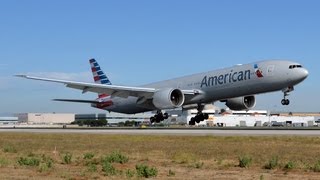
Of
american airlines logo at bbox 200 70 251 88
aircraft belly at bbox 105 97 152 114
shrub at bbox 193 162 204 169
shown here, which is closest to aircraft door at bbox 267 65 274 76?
american airlines logo at bbox 200 70 251 88

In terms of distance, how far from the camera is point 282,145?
3105cm

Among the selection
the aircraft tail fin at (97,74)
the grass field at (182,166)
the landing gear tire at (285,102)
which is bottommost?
the grass field at (182,166)

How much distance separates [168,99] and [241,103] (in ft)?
34.8

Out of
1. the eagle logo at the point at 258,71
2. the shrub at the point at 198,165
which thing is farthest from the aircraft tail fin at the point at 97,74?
the shrub at the point at 198,165

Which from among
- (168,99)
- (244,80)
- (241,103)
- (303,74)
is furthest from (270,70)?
(168,99)

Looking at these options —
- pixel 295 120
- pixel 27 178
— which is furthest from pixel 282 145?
pixel 295 120

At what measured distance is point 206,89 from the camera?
5925cm

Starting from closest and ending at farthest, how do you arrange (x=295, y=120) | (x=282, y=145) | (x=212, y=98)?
(x=282, y=145), (x=212, y=98), (x=295, y=120)

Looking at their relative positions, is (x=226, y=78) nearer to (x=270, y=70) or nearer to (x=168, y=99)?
(x=270, y=70)

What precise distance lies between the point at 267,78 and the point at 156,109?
48.1 ft

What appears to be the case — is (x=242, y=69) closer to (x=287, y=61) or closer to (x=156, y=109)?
(x=287, y=61)

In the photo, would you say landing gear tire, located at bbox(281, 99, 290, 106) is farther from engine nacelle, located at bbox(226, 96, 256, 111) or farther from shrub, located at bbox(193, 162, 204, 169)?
shrub, located at bbox(193, 162, 204, 169)

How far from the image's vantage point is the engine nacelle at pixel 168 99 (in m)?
58.7

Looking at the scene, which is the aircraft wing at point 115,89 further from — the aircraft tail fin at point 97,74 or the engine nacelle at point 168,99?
the aircraft tail fin at point 97,74
